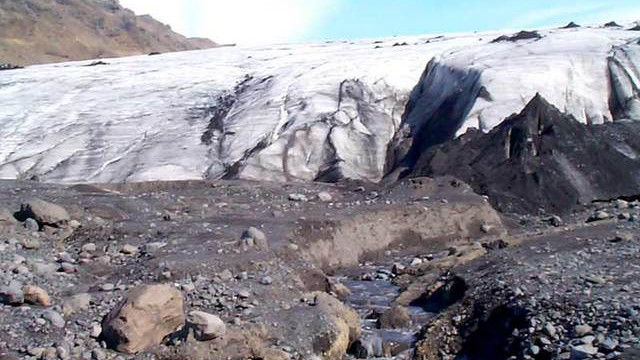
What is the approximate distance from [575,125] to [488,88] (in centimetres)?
483

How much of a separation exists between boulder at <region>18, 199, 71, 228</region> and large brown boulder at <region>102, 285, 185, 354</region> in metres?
4.99

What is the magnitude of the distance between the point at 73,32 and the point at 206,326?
96880 mm

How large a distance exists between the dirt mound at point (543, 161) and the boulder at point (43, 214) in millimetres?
10880

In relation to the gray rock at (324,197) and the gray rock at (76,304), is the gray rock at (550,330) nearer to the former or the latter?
the gray rock at (76,304)

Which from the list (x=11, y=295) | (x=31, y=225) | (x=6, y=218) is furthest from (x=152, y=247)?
(x=11, y=295)

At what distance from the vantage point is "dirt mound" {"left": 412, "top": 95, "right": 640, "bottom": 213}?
72.4 feet

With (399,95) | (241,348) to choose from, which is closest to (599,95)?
(399,95)

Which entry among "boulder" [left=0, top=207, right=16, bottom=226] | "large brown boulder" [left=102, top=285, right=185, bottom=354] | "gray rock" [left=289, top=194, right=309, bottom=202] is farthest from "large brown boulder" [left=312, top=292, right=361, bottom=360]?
"gray rock" [left=289, top=194, right=309, bottom=202]

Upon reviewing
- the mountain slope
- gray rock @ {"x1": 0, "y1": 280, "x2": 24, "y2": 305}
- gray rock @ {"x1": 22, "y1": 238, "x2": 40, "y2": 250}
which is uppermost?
gray rock @ {"x1": 0, "y1": 280, "x2": 24, "y2": 305}

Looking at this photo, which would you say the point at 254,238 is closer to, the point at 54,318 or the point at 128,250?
the point at 128,250

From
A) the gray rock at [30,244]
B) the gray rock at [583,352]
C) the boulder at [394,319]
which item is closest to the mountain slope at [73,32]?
the gray rock at [30,244]

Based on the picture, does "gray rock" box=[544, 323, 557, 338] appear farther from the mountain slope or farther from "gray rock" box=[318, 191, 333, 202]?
the mountain slope

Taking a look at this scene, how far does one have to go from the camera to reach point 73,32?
102 m

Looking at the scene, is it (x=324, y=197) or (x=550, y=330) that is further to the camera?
(x=324, y=197)
